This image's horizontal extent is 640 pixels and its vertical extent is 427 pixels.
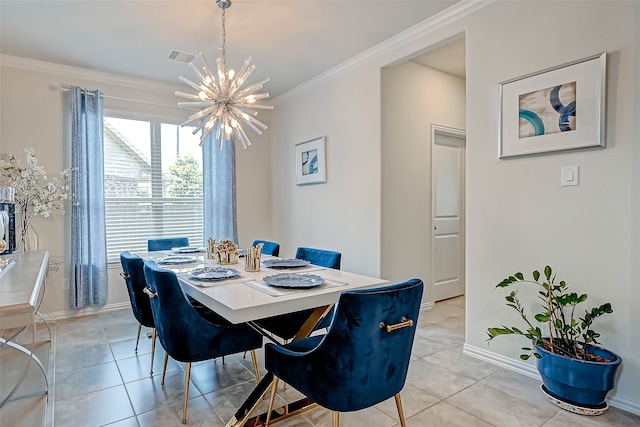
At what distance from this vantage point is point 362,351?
1.35 metres

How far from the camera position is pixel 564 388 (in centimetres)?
198

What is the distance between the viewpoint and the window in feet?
13.7

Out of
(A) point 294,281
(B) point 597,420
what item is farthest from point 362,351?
(B) point 597,420

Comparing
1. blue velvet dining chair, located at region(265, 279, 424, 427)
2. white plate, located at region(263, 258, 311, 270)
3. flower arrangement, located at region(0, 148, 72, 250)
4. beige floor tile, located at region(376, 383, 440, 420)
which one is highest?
flower arrangement, located at region(0, 148, 72, 250)

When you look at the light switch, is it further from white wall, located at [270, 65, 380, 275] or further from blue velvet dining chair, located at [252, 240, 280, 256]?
blue velvet dining chair, located at [252, 240, 280, 256]

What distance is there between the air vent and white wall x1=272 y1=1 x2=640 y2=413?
166cm

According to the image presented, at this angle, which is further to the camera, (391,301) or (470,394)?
(470,394)

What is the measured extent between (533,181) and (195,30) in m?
2.92

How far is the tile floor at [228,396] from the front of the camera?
6.28ft

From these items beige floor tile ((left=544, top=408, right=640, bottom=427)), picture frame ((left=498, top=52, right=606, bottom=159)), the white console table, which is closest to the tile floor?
beige floor tile ((left=544, top=408, right=640, bottom=427))

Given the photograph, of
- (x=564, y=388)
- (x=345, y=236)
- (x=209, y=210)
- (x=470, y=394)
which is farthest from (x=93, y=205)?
(x=564, y=388)

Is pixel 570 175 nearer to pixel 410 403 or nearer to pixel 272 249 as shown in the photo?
pixel 410 403

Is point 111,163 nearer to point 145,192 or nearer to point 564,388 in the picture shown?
point 145,192

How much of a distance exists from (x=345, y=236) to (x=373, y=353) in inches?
104
